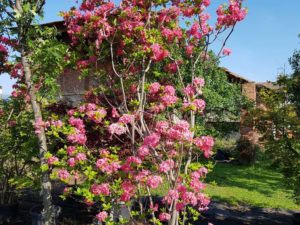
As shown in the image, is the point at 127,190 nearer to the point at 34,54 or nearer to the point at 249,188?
the point at 34,54

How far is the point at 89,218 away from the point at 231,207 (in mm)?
3852

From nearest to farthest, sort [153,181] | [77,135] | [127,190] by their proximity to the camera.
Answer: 1. [153,181]
2. [127,190]
3. [77,135]

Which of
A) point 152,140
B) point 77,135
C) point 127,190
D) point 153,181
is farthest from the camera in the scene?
point 77,135

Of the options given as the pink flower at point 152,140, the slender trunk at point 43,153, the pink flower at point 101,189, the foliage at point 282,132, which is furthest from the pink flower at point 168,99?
the foliage at point 282,132

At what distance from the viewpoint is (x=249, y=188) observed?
38.0 feet

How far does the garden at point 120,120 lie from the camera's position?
423cm

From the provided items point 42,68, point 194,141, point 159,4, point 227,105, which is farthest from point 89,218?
point 227,105

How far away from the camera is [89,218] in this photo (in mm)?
7277

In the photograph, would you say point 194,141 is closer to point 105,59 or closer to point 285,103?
point 105,59

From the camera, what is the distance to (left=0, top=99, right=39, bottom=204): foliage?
6.58 m

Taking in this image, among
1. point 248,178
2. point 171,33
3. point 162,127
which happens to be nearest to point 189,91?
point 162,127

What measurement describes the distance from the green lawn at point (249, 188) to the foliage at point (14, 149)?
12.7ft

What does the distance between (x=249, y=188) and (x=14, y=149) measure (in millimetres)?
7946

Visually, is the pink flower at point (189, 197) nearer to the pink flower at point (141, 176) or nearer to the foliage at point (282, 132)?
the pink flower at point (141, 176)
